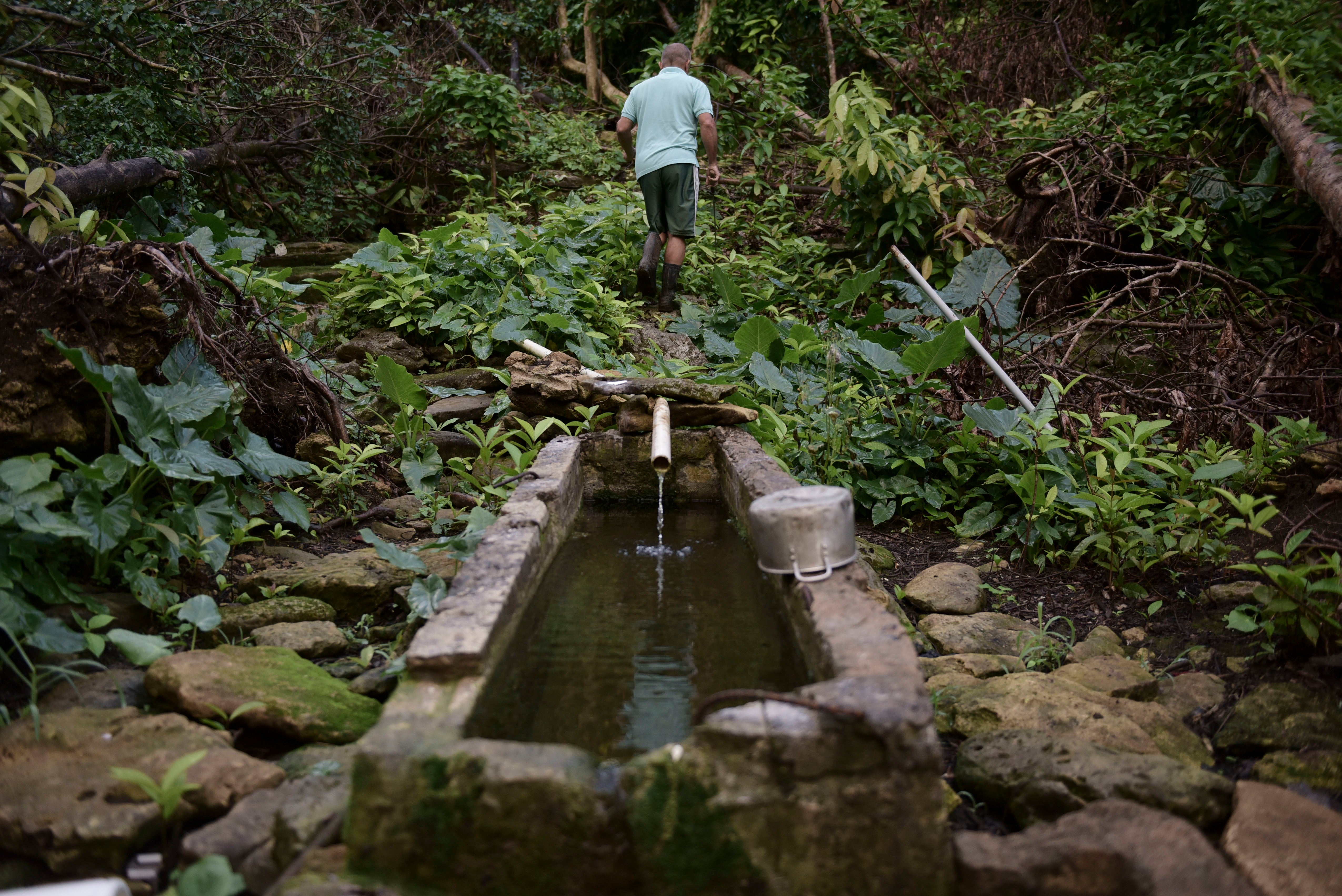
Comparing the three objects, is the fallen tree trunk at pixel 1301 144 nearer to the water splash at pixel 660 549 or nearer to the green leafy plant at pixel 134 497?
the water splash at pixel 660 549

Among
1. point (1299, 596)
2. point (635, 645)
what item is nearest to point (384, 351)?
point (635, 645)

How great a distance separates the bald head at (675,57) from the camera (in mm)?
6820

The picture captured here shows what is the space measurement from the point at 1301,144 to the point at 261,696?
6.48 meters

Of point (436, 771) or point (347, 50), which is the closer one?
point (436, 771)

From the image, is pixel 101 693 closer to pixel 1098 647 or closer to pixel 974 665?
pixel 974 665

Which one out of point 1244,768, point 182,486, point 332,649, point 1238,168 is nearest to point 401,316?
point 182,486

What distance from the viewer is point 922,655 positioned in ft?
11.7

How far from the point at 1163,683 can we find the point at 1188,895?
1.68 m

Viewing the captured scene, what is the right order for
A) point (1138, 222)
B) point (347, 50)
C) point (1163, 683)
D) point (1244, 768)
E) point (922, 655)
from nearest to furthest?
point (1244, 768) < point (1163, 683) < point (922, 655) < point (1138, 222) < point (347, 50)

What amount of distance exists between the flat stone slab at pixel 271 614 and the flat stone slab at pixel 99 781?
65 cm


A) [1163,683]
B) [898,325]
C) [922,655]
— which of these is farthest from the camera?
[898,325]

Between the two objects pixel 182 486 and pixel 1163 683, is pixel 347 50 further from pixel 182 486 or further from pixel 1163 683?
pixel 1163 683

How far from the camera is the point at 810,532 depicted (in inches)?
101

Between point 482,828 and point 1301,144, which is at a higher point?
point 1301,144
